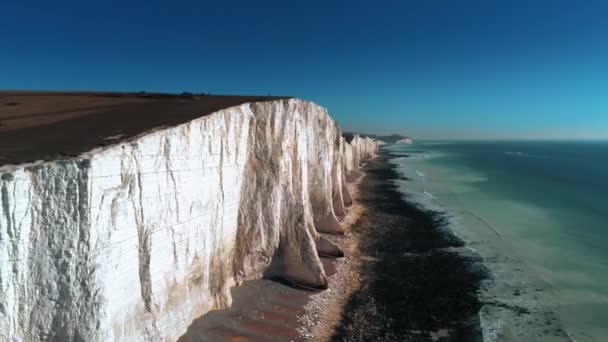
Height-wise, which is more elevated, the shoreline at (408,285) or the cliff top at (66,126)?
the cliff top at (66,126)

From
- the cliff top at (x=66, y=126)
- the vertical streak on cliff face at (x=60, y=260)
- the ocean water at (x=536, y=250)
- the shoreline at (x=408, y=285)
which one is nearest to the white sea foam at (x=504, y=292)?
the ocean water at (x=536, y=250)

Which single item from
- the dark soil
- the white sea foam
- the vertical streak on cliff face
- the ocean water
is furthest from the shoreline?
the vertical streak on cliff face

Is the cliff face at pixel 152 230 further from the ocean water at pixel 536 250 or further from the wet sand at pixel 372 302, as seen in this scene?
the ocean water at pixel 536 250

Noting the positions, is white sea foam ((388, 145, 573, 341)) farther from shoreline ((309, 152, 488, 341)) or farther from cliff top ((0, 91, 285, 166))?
cliff top ((0, 91, 285, 166))

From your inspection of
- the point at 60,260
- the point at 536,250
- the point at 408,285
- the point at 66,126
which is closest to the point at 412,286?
the point at 408,285

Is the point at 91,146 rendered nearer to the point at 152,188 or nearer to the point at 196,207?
the point at 152,188

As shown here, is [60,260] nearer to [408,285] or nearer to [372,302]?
[372,302]
